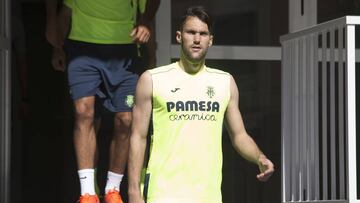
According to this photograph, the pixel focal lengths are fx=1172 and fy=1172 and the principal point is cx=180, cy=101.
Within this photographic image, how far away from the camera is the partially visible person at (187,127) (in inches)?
242

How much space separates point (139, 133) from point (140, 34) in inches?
56.1

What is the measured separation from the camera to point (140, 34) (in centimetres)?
753

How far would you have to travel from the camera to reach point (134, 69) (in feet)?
25.6

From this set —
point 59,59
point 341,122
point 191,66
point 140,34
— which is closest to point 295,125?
point 341,122

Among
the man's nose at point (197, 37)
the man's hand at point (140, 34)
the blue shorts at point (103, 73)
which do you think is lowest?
the blue shorts at point (103, 73)

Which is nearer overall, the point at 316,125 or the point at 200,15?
the point at 200,15

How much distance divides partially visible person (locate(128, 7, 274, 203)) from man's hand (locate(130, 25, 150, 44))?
1152 mm

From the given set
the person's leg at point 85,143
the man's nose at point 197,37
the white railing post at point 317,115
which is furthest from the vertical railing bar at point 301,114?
the man's nose at point 197,37

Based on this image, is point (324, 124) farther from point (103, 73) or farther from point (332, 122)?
point (103, 73)

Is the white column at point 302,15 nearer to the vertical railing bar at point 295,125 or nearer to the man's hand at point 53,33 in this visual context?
the vertical railing bar at point 295,125

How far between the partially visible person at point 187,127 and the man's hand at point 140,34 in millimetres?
1152

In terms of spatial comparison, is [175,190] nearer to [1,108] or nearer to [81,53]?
[81,53]

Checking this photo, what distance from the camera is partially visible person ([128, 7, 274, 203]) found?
6152 mm

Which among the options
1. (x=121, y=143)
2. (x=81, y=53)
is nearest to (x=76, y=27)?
(x=81, y=53)
